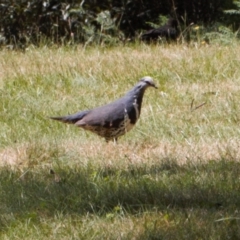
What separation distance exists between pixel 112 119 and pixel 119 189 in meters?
1.42

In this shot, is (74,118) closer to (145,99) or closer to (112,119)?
(112,119)

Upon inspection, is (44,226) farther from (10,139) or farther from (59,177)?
(10,139)

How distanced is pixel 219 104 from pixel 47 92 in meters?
1.95

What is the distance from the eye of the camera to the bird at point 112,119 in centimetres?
712

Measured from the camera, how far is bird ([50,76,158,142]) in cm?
712

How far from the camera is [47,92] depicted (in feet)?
30.0

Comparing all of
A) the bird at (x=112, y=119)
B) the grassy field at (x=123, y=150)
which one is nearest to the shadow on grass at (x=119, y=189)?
the grassy field at (x=123, y=150)

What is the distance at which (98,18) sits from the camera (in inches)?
496

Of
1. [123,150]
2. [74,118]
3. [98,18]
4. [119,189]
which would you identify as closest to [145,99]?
[74,118]

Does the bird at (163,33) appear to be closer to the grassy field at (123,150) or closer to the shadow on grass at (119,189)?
the grassy field at (123,150)

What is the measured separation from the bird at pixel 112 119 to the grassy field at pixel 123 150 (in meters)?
0.11

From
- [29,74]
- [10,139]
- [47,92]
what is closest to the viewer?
[10,139]

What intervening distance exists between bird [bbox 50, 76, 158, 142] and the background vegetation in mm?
4773

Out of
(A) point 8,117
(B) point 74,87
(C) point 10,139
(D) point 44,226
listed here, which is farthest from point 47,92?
(D) point 44,226
